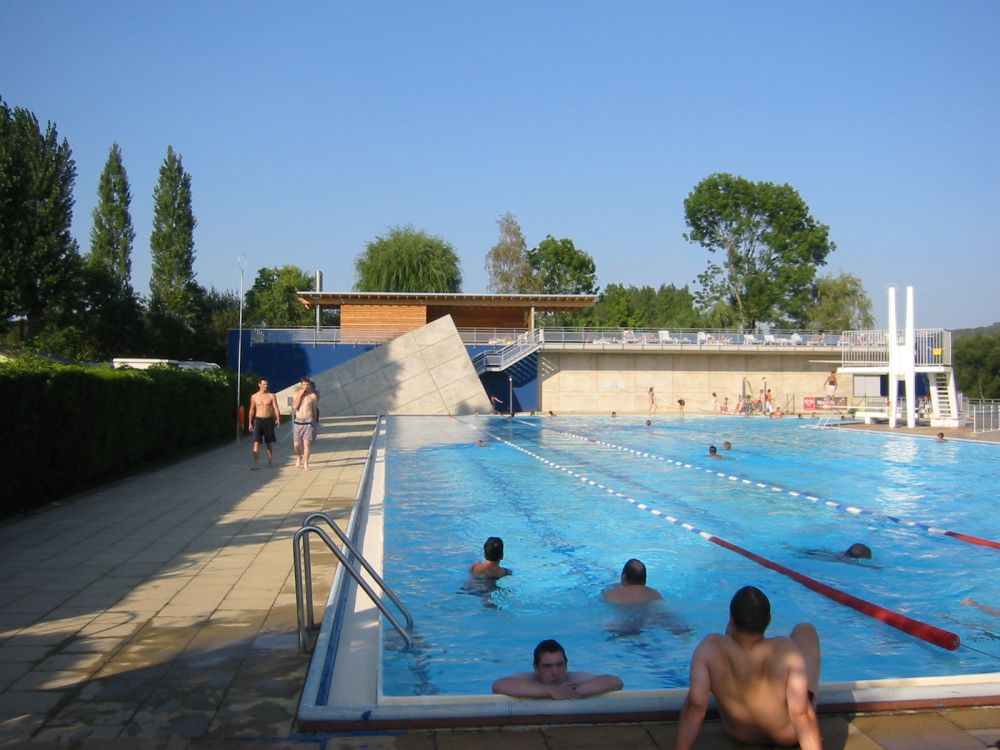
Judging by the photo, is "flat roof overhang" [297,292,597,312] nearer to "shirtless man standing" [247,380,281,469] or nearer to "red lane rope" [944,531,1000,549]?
"shirtless man standing" [247,380,281,469]

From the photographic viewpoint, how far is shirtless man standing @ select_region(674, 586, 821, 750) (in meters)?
3.43

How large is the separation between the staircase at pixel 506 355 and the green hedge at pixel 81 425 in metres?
22.1

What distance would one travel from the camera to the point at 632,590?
23.3 ft

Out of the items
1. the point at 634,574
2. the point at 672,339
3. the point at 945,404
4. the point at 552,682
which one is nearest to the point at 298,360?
the point at 672,339

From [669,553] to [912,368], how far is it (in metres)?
20.3

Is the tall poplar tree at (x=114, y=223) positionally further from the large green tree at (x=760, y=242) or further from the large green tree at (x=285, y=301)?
the large green tree at (x=760, y=242)

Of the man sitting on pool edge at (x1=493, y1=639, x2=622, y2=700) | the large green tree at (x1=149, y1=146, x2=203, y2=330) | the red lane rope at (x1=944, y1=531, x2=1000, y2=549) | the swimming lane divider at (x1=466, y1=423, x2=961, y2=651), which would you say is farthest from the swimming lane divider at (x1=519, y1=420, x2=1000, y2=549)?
the large green tree at (x1=149, y1=146, x2=203, y2=330)

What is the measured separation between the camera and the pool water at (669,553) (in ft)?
19.4

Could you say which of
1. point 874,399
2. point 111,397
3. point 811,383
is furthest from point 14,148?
point 811,383

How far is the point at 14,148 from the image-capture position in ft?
72.8

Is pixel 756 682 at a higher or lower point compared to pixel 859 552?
higher

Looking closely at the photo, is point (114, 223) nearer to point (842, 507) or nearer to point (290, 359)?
point (290, 359)

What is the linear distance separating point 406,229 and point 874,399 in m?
35.0

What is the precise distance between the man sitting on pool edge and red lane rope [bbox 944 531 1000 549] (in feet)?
24.5
